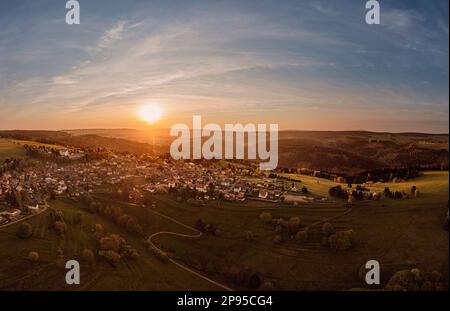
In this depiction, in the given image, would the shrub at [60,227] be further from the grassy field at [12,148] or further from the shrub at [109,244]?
the grassy field at [12,148]

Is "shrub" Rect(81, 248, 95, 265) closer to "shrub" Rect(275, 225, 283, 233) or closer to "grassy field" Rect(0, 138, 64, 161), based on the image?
"shrub" Rect(275, 225, 283, 233)

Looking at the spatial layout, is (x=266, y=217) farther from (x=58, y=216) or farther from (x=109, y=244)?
(x=58, y=216)

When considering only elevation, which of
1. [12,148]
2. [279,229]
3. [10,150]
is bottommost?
[279,229]

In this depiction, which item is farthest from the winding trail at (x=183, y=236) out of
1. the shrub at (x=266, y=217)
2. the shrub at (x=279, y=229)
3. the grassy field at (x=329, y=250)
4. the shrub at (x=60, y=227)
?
the shrub at (x=279, y=229)

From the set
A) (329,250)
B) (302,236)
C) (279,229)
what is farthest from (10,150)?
(329,250)

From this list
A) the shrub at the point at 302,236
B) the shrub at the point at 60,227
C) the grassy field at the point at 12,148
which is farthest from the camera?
the grassy field at the point at 12,148

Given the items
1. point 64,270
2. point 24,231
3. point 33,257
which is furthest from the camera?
point 24,231
